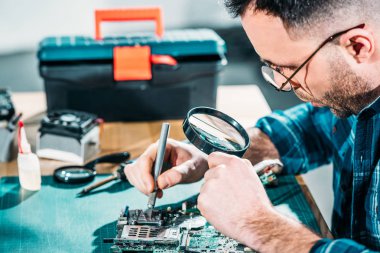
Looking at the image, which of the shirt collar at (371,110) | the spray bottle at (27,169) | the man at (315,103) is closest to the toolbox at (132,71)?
the spray bottle at (27,169)

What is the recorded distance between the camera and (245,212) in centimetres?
133

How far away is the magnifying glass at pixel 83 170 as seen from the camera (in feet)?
Answer: 5.67

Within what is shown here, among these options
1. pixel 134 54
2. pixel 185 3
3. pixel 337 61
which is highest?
pixel 337 61

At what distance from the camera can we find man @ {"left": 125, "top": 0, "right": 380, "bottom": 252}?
4.25 ft

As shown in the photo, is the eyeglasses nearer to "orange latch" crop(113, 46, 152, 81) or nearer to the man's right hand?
the man's right hand

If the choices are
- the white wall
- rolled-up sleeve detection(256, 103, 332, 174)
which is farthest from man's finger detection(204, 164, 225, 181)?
the white wall

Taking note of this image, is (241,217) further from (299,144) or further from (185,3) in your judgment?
(185,3)

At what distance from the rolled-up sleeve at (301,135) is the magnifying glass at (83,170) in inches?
16.9

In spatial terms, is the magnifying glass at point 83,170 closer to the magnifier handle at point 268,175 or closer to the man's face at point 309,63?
the magnifier handle at point 268,175

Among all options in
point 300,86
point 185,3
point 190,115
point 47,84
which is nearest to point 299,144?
point 300,86

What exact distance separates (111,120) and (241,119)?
45cm

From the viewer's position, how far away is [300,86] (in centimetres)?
148

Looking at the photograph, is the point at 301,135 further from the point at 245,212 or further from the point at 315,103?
the point at 245,212

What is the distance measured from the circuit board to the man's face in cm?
40
